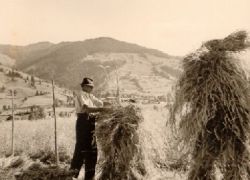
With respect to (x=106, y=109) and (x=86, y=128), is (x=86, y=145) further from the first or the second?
(x=106, y=109)

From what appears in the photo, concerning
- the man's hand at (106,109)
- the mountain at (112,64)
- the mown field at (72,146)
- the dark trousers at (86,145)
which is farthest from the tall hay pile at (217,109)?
the mountain at (112,64)

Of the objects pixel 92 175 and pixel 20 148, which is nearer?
pixel 92 175

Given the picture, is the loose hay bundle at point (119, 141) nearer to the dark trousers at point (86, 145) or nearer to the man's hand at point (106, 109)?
the man's hand at point (106, 109)

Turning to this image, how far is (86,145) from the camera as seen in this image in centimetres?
743

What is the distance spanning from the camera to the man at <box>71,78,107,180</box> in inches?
287

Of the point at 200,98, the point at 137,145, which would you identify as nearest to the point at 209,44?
the point at 200,98

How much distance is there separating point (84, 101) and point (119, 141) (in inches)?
33.1

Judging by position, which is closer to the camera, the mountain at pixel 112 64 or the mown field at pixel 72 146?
the mown field at pixel 72 146

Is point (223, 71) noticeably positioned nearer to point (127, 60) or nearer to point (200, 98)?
point (200, 98)

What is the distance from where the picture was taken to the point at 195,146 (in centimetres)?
549

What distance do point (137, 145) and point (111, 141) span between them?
443 millimetres

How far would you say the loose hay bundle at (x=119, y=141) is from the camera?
7.09m

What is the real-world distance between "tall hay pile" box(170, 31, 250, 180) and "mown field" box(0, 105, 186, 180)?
390 millimetres

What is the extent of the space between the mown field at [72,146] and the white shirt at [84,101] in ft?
2.55
